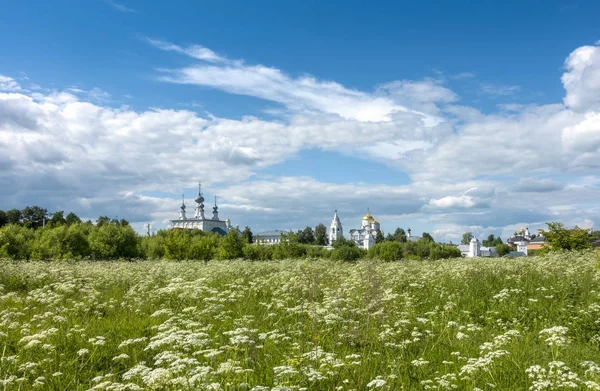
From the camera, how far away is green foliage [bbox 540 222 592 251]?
96.9 feet

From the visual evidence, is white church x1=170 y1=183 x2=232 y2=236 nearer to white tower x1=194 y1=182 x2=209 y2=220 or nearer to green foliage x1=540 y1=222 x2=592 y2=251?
white tower x1=194 y1=182 x2=209 y2=220

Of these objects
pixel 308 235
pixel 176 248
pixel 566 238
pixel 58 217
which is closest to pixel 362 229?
pixel 308 235

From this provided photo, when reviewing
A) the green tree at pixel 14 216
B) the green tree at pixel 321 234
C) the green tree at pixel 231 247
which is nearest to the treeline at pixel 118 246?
the green tree at pixel 231 247

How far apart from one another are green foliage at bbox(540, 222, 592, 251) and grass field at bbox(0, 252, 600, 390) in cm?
1664

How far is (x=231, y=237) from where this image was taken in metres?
53.3

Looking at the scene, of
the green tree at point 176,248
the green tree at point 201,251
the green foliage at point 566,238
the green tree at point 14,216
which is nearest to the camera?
the green foliage at point 566,238

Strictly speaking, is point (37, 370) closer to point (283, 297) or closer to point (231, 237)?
point (283, 297)

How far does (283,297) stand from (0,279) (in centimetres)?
1247

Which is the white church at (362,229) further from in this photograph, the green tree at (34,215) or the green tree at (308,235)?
the green tree at (34,215)

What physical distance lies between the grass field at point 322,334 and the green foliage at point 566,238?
54.6 feet

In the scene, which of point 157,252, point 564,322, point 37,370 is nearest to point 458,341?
point 564,322

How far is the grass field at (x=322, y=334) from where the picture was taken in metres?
5.05

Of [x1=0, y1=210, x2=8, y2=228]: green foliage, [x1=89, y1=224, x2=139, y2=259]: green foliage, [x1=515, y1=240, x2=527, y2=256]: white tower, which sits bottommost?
[x1=515, y1=240, x2=527, y2=256]: white tower

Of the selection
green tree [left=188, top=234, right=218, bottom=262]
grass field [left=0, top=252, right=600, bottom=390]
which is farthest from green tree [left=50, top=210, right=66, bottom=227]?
grass field [left=0, top=252, right=600, bottom=390]
